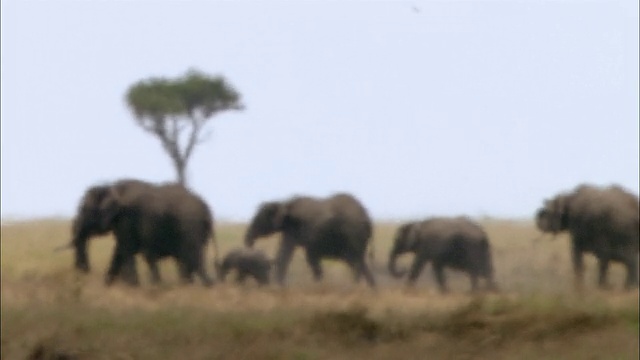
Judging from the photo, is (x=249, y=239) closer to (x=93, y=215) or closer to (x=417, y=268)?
(x=417, y=268)

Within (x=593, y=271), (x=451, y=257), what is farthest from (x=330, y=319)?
(x=593, y=271)

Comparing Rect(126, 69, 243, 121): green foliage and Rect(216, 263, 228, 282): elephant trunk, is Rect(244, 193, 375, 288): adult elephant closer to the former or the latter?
Rect(216, 263, 228, 282): elephant trunk

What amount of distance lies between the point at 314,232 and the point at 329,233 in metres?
0.21

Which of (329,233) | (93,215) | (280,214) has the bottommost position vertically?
(329,233)

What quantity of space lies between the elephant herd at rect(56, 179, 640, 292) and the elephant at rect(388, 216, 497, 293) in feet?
0.04

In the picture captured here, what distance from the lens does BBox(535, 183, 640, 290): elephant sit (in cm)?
2059

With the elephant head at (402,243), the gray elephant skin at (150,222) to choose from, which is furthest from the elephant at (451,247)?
the gray elephant skin at (150,222)

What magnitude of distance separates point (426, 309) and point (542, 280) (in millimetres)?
6221

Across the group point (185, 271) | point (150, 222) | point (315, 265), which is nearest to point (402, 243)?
point (315, 265)

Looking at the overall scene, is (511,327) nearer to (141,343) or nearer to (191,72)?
(141,343)

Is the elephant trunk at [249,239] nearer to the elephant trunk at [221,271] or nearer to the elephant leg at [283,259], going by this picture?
the elephant leg at [283,259]

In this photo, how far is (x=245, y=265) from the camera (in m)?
21.3

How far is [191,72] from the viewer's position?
113 feet

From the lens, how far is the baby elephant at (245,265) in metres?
21.1
